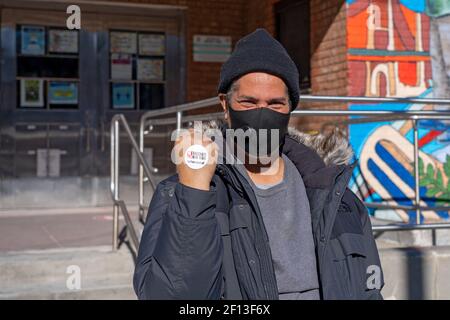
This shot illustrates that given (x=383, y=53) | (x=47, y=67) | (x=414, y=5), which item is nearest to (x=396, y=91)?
(x=383, y=53)

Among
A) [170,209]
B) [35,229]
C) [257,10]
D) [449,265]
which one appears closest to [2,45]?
[35,229]

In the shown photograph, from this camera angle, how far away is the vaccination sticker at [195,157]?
1500 mm

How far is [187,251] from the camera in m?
1.49

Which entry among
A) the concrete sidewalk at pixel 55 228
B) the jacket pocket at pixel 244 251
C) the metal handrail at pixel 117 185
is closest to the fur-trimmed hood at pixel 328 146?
the jacket pocket at pixel 244 251

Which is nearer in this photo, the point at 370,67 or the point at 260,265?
the point at 260,265

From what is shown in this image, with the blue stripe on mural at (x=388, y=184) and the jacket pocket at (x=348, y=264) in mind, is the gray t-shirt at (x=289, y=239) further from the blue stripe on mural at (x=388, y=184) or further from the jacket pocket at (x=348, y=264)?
the blue stripe on mural at (x=388, y=184)

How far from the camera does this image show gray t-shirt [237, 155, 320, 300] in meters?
1.67

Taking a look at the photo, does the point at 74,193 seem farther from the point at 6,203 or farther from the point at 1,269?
the point at 1,269

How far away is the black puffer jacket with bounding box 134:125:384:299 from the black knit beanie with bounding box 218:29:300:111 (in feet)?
0.86

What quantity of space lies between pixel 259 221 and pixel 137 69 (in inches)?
260

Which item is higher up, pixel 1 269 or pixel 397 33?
pixel 397 33

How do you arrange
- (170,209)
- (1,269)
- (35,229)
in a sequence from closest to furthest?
(170,209)
(1,269)
(35,229)

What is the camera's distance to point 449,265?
4.36 metres
